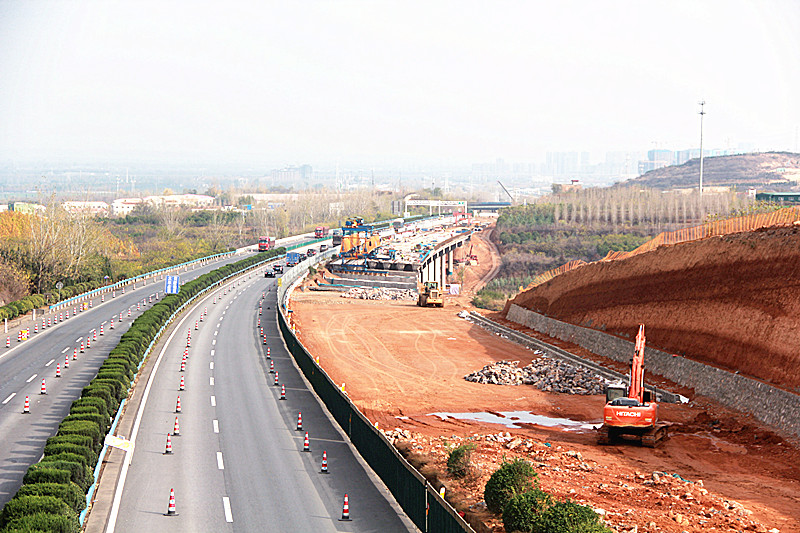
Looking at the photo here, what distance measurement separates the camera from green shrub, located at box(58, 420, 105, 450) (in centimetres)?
2562

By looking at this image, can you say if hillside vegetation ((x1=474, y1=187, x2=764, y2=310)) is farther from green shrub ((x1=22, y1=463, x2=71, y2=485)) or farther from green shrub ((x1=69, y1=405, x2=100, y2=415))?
green shrub ((x1=22, y1=463, x2=71, y2=485))

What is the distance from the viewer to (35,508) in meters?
18.4

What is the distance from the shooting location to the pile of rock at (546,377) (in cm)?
4134

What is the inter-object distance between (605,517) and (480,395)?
20.1m

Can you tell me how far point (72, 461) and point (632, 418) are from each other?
1851 centimetres

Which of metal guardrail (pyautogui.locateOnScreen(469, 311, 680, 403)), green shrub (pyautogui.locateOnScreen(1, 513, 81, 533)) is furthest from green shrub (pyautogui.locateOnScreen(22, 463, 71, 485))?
metal guardrail (pyautogui.locateOnScreen(469, 311, 680, 403))

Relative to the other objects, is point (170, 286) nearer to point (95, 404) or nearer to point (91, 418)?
point (95, 404)

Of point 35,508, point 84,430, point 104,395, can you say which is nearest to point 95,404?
point 104,395

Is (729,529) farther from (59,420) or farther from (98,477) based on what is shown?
(59,420)

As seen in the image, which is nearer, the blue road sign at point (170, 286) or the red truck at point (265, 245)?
the blue road sign at point (170, 286)

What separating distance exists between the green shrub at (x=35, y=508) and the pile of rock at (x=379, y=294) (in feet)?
213

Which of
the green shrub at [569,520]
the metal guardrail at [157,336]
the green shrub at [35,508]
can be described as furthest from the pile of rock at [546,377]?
the green shrub at [35,508]

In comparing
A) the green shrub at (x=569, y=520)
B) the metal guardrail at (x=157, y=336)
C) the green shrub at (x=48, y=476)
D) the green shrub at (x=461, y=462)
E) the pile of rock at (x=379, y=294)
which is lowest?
the pile of rock at (x=379, y=294)

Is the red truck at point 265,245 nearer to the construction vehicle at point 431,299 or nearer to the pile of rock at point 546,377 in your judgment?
the construction vehicle at point 431,299
